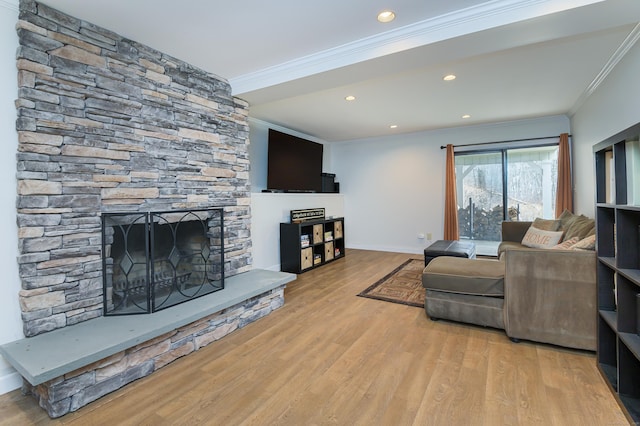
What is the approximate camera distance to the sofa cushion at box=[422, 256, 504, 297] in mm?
2516

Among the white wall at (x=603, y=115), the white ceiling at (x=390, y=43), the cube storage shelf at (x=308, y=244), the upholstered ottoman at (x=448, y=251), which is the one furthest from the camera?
the cube storage shelf at (x=308, y=244)

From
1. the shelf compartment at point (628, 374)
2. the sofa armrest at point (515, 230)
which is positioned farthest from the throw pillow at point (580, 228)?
the shelf compartment at point (628, 374)

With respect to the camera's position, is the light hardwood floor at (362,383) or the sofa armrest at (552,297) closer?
the light hardwood floor at (362,383)

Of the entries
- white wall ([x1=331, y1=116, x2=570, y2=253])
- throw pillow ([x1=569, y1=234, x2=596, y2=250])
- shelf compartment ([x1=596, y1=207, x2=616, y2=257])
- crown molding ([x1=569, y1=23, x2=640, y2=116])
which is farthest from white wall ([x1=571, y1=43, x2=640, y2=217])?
shelf compartment ([x1=596, y1=207, x2=616, y2=257])

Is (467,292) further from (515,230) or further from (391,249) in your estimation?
(391,249)

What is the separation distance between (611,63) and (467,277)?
257cm

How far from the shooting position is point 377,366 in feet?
6.88

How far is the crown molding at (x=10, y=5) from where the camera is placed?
1.87 m

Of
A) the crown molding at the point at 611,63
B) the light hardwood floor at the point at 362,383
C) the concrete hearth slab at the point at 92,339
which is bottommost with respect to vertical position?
the light hardwood floor at the point at 362,383

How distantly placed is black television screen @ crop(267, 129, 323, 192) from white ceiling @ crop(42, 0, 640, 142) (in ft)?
3.59

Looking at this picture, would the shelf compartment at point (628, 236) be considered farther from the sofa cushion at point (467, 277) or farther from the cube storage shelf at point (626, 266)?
the sofa cushion at point (467, 277)

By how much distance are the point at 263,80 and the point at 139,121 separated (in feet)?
3.99

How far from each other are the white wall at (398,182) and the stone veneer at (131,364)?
418cm

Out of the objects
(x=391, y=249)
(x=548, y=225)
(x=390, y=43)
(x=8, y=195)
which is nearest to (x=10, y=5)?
(x=8, y=195)
